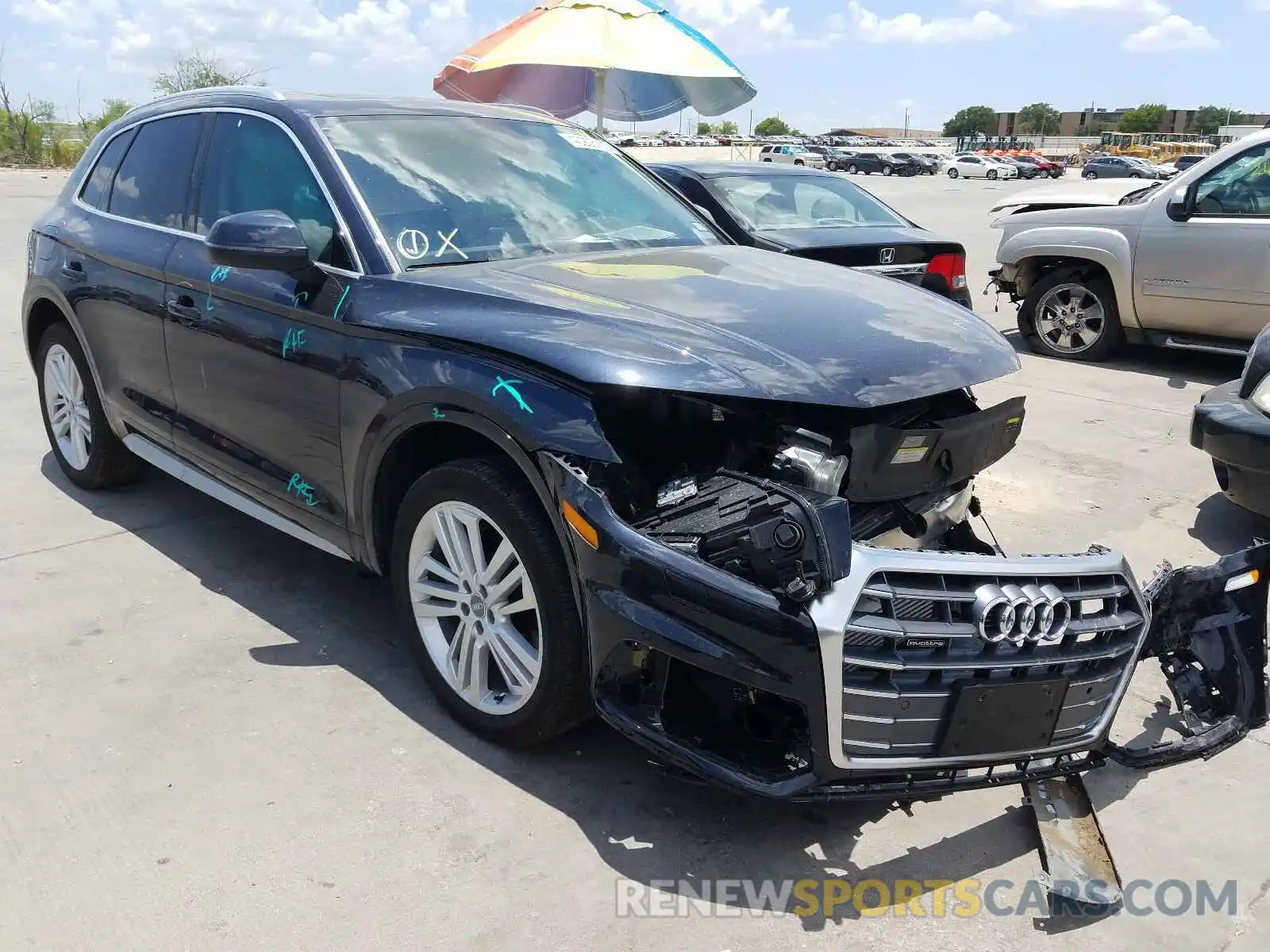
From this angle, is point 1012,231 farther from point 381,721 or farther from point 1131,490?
point 381,721

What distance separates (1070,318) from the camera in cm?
900

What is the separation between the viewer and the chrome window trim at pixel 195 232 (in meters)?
3.44

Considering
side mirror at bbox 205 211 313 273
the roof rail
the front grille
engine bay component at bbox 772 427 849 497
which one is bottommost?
the front grille

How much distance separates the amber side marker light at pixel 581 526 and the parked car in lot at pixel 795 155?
52.0 meters

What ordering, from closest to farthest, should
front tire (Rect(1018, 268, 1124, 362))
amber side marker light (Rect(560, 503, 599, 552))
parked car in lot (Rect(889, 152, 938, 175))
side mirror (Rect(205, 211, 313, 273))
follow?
1. amber side marker light (Rect(560, 503, 599, 552))
2. side mirror (Rect(205, 211, 313, 273))
3. front tire (Rect(1018, 268, 1124, 362))
4. parked car in lot (Rect(889, 152, 938, 175))

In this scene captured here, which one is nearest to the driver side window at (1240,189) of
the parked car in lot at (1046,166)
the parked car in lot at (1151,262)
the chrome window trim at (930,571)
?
the parked car in lot at (1151,262)

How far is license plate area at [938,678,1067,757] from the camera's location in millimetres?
2451

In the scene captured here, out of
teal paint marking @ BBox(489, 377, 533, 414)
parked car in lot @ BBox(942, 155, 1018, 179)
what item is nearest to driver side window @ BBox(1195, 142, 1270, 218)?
teal paint marking @ BBox(489, 377, 533, 414)

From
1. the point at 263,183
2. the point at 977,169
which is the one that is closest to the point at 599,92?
the point at 263,183

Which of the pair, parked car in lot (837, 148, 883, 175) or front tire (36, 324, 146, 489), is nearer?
front tire (36, 324, 146, 489)

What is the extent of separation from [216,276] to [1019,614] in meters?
3.00

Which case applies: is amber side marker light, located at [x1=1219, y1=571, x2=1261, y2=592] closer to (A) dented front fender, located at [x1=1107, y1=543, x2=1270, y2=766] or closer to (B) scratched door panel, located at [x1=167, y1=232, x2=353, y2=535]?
(A) dented front fender, located at [x1=1107, y1=543, x2=1270, y2=766]

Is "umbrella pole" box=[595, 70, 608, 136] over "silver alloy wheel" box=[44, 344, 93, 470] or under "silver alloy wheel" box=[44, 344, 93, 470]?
over

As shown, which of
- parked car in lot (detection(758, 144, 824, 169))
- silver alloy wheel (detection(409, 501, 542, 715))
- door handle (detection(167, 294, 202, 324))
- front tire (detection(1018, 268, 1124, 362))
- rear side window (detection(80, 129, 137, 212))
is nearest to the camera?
silver alloy wheel (detection(409, 501, 542, 715))
